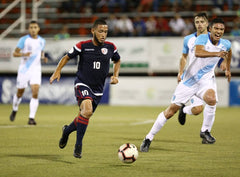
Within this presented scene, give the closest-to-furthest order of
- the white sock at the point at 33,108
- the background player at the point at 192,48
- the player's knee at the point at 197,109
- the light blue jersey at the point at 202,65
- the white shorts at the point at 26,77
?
the light blue jersey at the point at 202,65
the background player at the point at 192,48
the player's knee at the point at 197,109
the white sock at the point at 33,108
the white shorts at the point at 26,77

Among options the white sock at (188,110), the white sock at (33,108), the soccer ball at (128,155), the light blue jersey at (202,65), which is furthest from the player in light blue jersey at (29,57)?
the soccer ball at (128,155)

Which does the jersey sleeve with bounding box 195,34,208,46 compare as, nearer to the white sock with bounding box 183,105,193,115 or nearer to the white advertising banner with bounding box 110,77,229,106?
the white sock with bounding box 183,105,193,115

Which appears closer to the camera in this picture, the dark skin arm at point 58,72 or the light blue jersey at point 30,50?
the dark skin arm at point 58,72

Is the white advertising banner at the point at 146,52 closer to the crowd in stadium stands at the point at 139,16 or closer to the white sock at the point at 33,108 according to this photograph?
the crowd in stadium stands at the point at 139,16

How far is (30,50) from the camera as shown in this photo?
1390 centimetres

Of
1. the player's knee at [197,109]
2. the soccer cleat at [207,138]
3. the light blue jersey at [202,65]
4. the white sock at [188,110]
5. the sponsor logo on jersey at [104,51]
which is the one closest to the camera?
the sponsor logo on jersey at [104,51]

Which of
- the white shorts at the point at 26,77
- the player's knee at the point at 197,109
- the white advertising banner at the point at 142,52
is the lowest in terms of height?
the white advertising banner at the point at 142,52

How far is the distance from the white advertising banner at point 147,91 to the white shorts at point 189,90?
1275 centimetres

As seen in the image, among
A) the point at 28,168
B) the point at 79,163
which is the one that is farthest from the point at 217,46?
the point at 28,168

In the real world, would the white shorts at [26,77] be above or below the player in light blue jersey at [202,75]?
below

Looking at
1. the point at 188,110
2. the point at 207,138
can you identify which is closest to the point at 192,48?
the point at 188,110

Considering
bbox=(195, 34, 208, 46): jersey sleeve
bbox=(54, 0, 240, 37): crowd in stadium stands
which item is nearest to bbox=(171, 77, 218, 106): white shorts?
bbox=(195, 34, 208, 46): jersey sleeve

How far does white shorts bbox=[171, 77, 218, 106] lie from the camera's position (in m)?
8.70

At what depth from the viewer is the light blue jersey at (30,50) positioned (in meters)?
13.8
